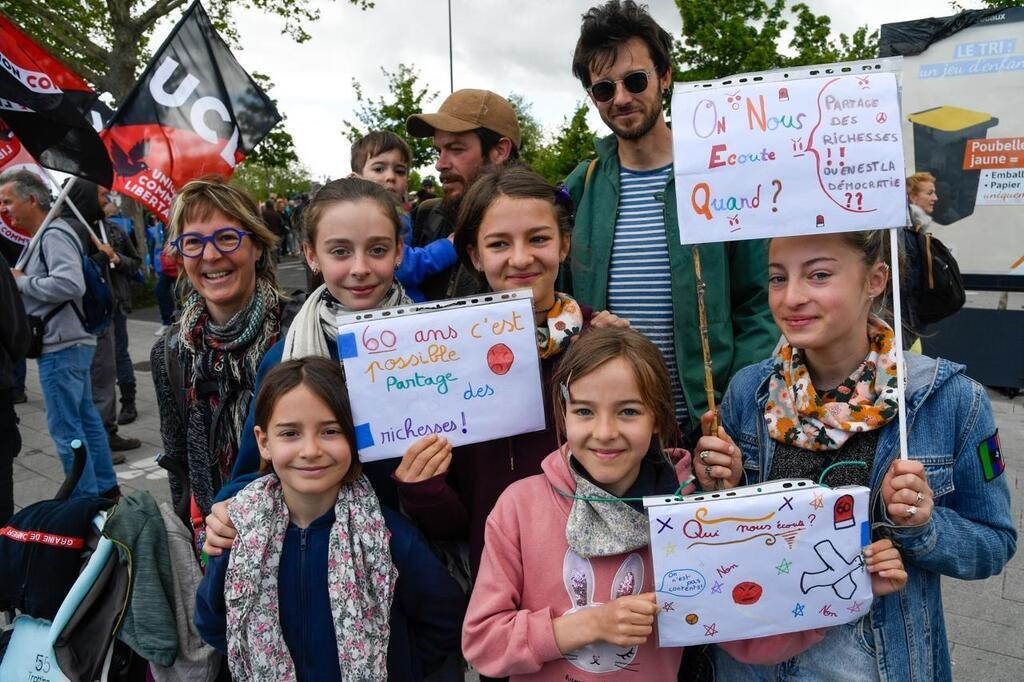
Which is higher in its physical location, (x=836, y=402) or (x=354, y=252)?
(x=354, y=252)

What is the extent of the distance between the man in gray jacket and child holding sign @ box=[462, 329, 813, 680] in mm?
4149

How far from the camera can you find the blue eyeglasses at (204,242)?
2322mm

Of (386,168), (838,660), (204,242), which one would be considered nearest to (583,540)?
(838,660)

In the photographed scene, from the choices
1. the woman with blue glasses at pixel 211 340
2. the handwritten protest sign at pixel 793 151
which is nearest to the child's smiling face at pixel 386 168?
the woman with blue glasses at pixel 211 340

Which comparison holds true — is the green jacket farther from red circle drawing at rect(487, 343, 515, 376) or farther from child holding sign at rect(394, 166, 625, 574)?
red circle drawing at rect(487, 343, 515, 376)

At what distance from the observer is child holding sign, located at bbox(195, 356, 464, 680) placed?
1744 millimetres

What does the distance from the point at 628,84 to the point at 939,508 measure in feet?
5.32

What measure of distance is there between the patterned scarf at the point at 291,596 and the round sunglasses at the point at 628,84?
1619 mm

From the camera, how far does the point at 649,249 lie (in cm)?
238

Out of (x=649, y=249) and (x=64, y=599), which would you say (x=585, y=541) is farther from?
(x=64, y=599)

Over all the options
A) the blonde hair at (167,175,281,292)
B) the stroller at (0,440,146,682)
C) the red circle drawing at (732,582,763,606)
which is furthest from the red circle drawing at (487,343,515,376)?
the stroller at (0,440,146,682)

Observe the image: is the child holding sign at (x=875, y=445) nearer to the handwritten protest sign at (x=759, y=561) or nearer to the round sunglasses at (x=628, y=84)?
the handwritten protest sign at (x=759, y=561)

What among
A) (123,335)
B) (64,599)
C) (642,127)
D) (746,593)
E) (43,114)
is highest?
(43,114)

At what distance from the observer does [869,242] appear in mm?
1630
